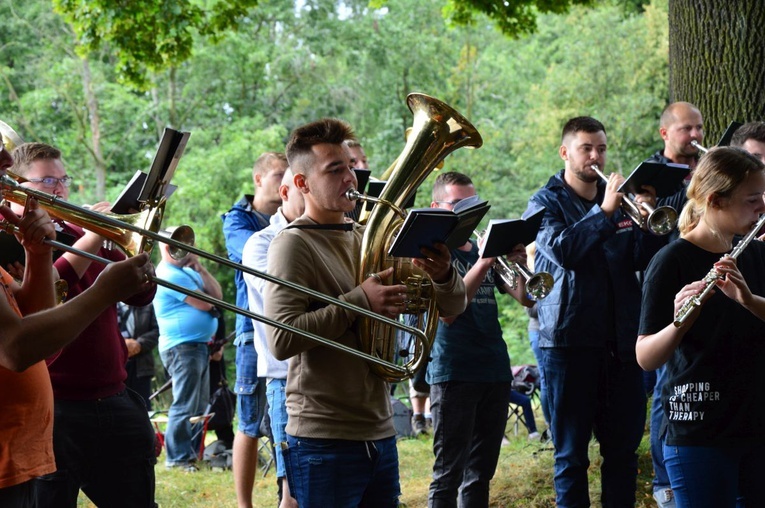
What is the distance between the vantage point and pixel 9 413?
2.97m

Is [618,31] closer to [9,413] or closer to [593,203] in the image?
[593,203]

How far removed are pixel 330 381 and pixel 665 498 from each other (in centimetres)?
281

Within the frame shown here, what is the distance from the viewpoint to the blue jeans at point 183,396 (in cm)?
848

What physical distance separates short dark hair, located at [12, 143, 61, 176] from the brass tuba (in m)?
1.42

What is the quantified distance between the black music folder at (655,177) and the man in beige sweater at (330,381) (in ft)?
5.70

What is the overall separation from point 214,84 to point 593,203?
59.1 feet

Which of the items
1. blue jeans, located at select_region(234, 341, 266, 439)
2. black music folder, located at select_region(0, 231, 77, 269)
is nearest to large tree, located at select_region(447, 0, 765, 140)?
blue jeans, located at select_region(234, 341, 266, 439)

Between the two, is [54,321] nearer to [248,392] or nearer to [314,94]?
[248,392]

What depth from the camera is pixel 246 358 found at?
566cm

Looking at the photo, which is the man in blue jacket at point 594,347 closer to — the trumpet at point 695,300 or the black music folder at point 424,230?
the black music folder at point 424,230

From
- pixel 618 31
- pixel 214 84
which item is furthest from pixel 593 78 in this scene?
pixel 214 84

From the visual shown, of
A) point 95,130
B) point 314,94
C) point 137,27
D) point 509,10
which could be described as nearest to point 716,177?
point 509,10

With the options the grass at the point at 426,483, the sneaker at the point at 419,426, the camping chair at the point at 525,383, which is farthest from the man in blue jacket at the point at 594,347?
the camping chair at the point at 525,383

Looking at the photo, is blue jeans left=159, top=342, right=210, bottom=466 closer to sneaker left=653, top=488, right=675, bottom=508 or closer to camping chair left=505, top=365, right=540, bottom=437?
camping chair left=505, top=365, right=540, bottom=437
